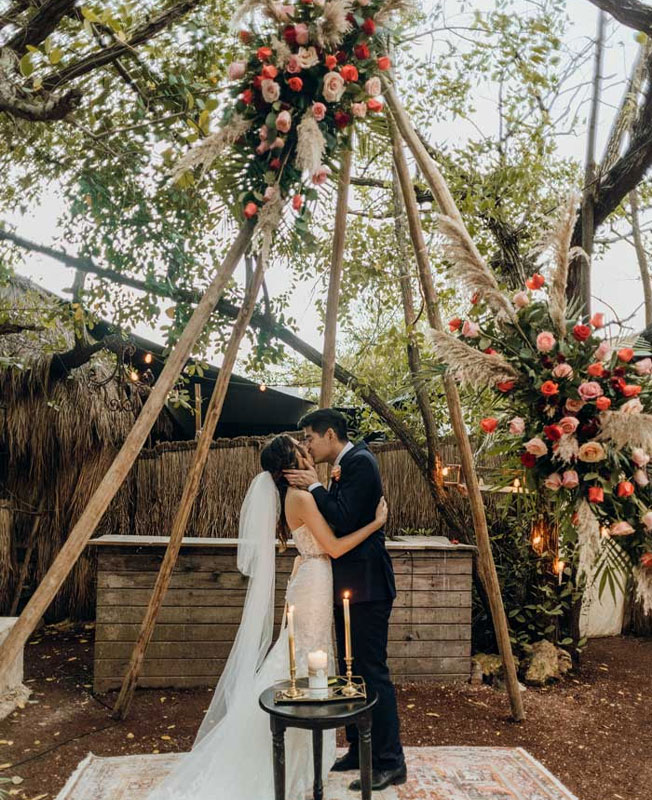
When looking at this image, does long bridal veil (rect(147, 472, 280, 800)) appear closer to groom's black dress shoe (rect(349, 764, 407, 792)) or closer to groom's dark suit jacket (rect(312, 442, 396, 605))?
groom's dark suit jacket (rect(312, 442, 396, 605))

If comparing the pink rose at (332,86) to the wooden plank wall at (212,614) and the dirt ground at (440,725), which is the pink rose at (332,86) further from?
the dirt ground at (440,725)

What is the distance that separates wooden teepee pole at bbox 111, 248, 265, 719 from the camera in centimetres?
335

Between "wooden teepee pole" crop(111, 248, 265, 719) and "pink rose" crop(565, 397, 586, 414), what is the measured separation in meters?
1.43

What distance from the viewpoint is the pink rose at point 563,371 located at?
243 cm

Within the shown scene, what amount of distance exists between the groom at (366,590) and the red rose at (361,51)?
5.62 ft

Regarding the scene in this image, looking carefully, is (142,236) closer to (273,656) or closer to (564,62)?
(273,656)

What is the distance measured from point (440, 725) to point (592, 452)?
2.49 m

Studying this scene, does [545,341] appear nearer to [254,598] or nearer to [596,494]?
[596,494]

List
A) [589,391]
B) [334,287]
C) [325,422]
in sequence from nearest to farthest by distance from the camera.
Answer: [589,391]
[325,422]
[334,287]

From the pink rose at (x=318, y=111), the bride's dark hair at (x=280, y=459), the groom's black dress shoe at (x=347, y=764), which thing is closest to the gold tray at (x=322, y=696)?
the groom's black dress shoe at (x=347, y=764)

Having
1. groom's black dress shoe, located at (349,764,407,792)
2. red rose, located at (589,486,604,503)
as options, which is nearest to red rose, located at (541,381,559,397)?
red rose, located at (589,486,604,503)

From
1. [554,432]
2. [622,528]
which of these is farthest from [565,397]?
[622,528]

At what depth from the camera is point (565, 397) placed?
98.2 inches

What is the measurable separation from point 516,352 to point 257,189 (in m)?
1.29
